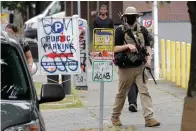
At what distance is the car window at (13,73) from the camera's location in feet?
→ 16.3

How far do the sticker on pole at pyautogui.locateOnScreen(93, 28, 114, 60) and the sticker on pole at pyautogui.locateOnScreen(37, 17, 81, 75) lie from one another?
2991 millimetres

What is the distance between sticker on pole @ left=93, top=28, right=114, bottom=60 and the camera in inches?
309

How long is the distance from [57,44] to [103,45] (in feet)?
10.0

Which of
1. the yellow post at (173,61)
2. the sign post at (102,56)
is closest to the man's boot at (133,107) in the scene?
the sign post at (102,56)

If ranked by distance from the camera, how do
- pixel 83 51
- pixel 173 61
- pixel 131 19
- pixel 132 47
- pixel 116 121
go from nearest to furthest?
pixel 132 47 → pixel 131 19 → pixel 116 121 → pixel 83 51 → pixel 173 61

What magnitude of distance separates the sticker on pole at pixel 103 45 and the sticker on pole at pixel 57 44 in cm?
299

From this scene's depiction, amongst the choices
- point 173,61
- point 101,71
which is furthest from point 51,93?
point 173,61

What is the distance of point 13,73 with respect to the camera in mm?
5109

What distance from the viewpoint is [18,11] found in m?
42.8

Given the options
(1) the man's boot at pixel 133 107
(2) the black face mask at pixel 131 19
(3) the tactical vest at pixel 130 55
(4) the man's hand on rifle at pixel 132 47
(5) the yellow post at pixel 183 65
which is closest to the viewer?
(4) the man's hand on rifle at pixel 132 47

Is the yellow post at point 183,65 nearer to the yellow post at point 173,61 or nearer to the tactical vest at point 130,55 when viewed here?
the yellow post at point 173,61

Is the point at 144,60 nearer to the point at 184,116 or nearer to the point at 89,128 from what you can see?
the point at 89,128

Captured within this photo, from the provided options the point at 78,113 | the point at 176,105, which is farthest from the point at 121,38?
the point at 176,105

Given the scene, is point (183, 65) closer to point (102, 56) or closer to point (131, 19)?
point (131, 19)
